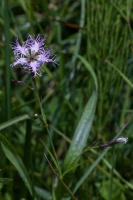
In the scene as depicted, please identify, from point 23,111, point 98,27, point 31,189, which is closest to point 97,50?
point 98,27

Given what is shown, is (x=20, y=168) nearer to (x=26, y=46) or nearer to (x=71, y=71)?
→ (x=26, y=46)

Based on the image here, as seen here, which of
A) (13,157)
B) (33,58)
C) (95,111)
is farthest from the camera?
(95,111)

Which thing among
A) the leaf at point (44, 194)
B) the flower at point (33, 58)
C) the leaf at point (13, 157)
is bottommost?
the leaf at point (44, 194)

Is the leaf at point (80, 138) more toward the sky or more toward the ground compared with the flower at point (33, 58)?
more toward the ground

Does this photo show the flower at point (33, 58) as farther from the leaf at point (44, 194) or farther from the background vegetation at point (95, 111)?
the leaf at point (44, 194)

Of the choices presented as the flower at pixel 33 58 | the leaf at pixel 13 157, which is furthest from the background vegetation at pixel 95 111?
the flower at pixel 33 58

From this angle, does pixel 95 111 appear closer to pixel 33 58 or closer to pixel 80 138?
pixel 80 138

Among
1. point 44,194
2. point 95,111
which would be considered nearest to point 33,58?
point 95,111

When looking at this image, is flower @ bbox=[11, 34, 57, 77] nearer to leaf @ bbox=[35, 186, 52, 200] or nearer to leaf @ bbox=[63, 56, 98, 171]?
leaf @ bbox=[63, 56, 98, 171]

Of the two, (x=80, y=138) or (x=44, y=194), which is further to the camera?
(x=44, y=194)

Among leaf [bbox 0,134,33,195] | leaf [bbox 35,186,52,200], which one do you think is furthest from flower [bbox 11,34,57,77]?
leaf [bbox 35,186,52,200]

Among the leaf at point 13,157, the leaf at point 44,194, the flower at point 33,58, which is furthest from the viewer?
the leaf at point 44,194
